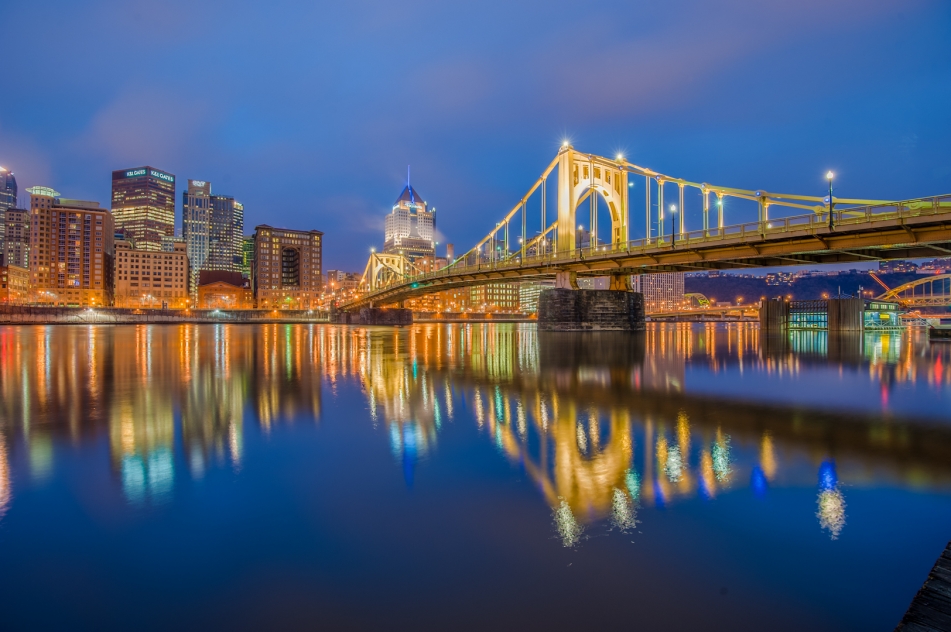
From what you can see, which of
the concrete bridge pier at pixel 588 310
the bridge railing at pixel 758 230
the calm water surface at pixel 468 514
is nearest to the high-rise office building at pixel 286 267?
the bridge railing at pixel 758 230

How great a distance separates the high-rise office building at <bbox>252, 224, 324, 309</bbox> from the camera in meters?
184

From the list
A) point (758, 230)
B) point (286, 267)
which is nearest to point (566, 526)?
point (758, 230)

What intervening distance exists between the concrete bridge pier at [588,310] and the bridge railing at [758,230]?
3.83 metres

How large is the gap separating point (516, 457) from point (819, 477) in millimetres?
3517

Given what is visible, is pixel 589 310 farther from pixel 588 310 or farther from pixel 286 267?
pixel 286 267

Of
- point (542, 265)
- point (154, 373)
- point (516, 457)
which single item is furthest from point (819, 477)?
point (542, 265)

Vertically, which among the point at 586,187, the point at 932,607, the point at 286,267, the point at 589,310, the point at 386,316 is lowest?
the point at 932,607

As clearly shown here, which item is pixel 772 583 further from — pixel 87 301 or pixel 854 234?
pixel 87 301

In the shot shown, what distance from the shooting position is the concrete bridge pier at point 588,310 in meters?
46.5

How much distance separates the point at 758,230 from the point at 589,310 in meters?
17.8

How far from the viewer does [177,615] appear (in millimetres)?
3168

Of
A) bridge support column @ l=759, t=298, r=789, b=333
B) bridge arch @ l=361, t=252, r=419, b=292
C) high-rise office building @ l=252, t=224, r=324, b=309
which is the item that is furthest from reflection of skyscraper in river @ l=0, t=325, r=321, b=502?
high-rise office building @ l=252, t=224, r=324, b=309

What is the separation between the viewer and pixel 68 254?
502 ft

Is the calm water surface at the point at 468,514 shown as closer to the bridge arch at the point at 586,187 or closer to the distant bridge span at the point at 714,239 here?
the distant bridge span at the point at 714,239
